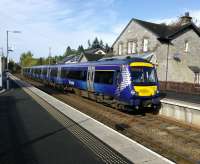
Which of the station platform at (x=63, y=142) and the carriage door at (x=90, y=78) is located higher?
the carriage door at (x=90, y=78)

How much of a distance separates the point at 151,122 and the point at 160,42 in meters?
26.6

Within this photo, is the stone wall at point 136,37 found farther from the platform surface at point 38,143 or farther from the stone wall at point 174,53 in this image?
the platform surface at point 38,143

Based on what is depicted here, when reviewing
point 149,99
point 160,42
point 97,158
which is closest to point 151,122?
point 149,99

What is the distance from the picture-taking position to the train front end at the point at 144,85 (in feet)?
48.6

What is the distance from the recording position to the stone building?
3922 cm

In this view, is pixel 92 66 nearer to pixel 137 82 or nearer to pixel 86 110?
pixel 86 110

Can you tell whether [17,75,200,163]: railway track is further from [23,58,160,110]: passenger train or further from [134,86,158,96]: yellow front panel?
[134,86,158,96]: yellow front panel

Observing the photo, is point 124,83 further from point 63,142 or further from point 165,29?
point 165,29

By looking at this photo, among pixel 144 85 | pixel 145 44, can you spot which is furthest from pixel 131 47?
pixel 144 85

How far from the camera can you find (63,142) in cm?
957

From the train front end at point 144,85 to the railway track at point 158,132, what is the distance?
0.90 m

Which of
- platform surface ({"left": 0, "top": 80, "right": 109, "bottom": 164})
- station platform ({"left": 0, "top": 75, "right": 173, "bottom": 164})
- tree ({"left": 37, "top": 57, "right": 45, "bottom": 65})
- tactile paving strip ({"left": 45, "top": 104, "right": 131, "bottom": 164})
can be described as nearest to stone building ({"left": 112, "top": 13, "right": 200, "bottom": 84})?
station platform ({"left": 0, "top": 75, "right": 173, "bottom": 164})

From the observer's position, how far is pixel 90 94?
2089 centimetres

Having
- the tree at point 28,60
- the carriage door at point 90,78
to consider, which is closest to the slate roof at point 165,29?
the carriage door at point 90,78
